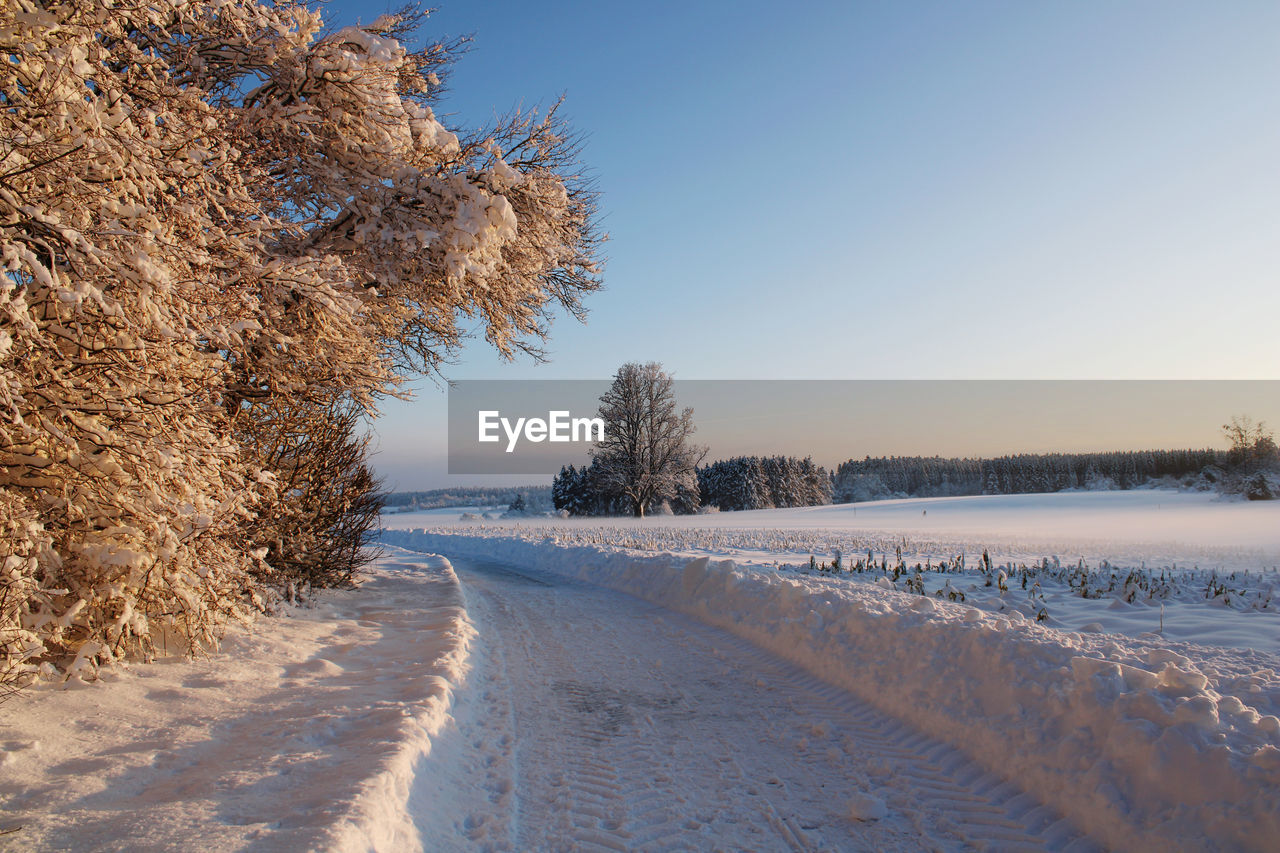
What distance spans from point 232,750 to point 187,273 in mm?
3205

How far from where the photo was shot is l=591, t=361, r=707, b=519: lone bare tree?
36531 millimetres


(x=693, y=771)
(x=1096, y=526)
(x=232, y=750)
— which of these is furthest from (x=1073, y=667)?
(x=1096, y=526)

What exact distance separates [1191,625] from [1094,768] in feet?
15.5

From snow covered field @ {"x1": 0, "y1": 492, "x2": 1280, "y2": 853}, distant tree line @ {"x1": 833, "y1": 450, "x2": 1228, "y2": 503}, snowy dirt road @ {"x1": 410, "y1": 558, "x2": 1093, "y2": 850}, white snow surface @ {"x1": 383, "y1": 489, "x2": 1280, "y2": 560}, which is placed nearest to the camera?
snow covered field @ {"x1": 0, "y1": 492, "x2": 1280, "y2": 853}

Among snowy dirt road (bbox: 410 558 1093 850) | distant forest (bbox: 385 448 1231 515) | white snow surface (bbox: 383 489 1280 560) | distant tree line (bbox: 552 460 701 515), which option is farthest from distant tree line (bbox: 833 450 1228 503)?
snowy dirt road (bbox: 410 558 1093 850)

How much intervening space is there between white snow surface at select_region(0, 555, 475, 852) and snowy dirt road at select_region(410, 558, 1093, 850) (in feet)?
1.19

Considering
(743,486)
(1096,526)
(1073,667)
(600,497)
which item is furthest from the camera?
(743,486)

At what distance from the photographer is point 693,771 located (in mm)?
4035

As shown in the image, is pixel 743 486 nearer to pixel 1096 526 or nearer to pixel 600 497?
pixel 600 497

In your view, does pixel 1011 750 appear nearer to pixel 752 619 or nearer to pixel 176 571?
pixel 752 619

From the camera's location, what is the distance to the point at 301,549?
7.75 metres

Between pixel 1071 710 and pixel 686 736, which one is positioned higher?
pixel 1071 710

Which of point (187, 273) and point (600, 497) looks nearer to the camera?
point (187, 273)

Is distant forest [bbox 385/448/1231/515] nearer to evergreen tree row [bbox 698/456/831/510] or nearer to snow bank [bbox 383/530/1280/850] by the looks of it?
evergreen tree row [bbox 698/456/831/510]
